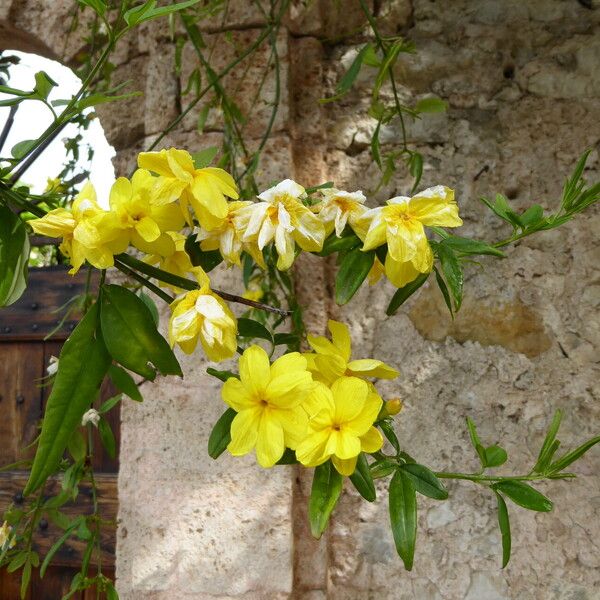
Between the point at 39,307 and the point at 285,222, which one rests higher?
the point at 39,307

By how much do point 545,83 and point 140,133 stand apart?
81cm

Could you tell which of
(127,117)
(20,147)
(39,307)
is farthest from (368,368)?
(39,307)

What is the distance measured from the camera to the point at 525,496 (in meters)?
0.60

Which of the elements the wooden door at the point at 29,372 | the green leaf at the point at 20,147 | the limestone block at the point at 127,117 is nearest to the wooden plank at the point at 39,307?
the wooden door at the point at 29,372

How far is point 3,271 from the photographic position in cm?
53

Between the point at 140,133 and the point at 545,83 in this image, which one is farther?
the point at 140,133

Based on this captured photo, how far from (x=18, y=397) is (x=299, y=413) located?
6.52 feet

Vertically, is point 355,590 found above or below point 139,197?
below

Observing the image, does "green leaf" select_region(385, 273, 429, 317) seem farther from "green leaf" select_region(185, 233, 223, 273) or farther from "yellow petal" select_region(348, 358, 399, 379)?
"green leaf" select_region(185, 233, 223, 273)

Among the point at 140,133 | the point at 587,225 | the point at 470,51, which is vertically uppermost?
the point at 470,51

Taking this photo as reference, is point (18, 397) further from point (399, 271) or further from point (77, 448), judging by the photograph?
point (399, 271)

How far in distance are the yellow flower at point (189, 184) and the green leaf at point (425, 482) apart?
10.3 inches

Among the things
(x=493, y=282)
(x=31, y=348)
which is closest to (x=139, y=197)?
(x=493, y=282)

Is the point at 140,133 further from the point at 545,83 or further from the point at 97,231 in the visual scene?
the point at 97,231
